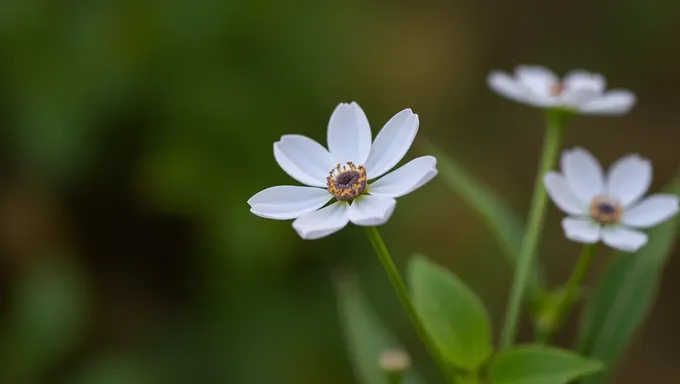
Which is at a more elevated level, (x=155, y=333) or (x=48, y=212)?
(x=48, y=212)

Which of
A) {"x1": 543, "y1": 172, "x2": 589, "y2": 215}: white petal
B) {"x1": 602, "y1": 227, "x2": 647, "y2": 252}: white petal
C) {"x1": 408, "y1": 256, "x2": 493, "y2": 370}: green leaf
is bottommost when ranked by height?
{"x1": 408, "y1": 256, "x2": 493, "y2": 370}: green leaf

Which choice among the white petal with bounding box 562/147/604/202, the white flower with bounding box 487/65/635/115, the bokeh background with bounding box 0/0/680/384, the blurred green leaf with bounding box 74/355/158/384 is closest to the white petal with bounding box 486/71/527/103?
the white flower with bounding box 487/65/635/115

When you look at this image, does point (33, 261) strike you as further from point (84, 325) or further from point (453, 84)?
point (453, 84)

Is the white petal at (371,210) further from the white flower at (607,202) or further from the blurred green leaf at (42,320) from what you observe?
the blurred green leaf at (42,320)

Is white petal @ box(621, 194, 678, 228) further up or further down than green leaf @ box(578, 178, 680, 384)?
further up

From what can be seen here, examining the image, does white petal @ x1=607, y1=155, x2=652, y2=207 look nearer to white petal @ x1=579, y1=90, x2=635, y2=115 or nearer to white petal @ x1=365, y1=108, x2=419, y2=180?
white petal @ x1=579, y1=90, x2=635, y2=115

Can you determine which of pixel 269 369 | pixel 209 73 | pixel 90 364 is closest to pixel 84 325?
pixel 90 364

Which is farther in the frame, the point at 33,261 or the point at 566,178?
the point at 33,261
